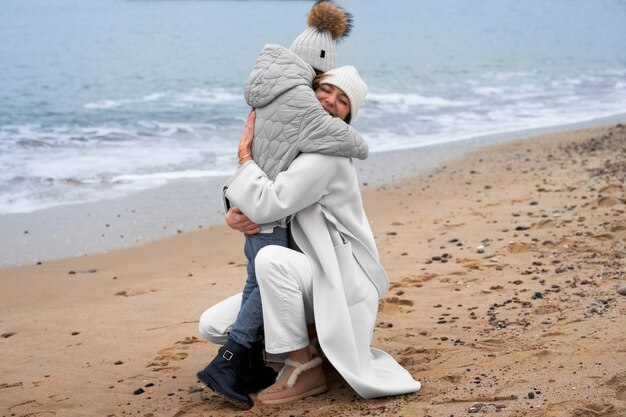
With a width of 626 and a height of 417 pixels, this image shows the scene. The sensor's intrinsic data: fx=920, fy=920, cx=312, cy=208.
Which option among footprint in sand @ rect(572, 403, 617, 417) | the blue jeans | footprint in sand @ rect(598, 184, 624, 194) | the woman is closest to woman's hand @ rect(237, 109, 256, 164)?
the woman

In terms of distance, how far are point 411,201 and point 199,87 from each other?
542 inches

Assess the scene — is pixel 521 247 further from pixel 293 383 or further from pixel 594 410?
pixel 594 410

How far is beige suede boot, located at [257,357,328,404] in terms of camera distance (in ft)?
13.6

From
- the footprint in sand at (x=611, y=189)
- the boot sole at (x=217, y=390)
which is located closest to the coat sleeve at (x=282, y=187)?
the boot sole at (x=217, y=390)

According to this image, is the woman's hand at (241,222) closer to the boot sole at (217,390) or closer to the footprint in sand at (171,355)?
the boot sole at (217,390)

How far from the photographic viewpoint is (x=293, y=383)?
4.16 m

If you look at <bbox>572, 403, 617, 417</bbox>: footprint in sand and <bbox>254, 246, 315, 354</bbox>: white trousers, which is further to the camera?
<bbox>254, 246, 315, 354</bbox>: white trousers

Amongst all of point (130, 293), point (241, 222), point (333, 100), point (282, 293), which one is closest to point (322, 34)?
point (333, 100)

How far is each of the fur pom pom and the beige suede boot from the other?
4.90 ft

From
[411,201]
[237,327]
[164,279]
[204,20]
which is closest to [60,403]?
[237,327]

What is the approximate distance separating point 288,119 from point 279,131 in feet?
0.23

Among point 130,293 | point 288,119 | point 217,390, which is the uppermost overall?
point 288,119

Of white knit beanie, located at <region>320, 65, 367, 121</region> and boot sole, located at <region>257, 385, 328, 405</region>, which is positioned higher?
white knit beanie, located at <region>320, 65, 367, 121</region>

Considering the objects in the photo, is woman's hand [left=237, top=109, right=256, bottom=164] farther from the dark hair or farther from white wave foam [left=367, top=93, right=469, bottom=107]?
white wave foam [left=367, top=93, right=469, bottom=107]
